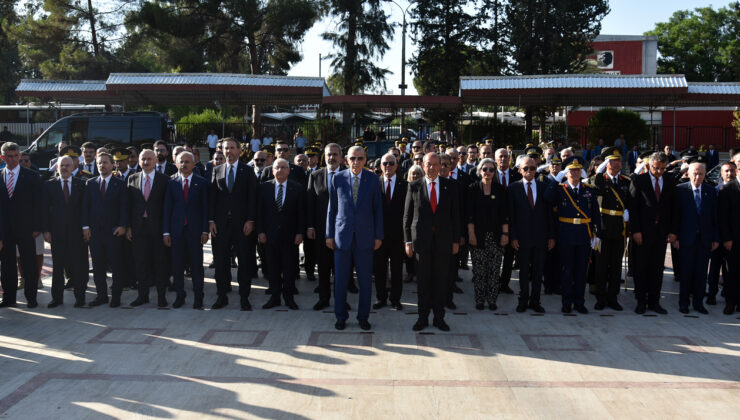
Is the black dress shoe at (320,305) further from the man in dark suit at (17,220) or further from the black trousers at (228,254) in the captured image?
the man in dark suit at (17,220)

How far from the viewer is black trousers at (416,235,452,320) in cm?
700

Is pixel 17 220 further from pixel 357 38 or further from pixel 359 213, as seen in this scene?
pixel 357 38

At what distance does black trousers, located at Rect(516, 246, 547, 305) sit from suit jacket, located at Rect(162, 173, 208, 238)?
376 cm

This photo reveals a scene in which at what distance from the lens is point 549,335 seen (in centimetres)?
692

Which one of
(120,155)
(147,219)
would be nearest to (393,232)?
(147,219)

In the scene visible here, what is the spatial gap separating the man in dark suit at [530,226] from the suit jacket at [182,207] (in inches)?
145

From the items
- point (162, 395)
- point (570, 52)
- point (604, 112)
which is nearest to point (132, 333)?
point (162, 395)

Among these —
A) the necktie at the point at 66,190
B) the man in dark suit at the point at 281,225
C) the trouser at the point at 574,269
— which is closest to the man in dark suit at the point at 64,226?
the necktie at the point at 66,190

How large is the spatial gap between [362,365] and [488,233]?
276cm

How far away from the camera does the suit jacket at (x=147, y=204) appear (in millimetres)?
8008

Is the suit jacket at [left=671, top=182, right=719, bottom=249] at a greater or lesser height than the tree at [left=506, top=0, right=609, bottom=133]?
lesser

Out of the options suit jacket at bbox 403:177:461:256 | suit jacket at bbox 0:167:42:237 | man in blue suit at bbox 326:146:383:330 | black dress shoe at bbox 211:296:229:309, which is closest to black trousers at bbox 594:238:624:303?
suit jacket at bbox 403:177:461:256

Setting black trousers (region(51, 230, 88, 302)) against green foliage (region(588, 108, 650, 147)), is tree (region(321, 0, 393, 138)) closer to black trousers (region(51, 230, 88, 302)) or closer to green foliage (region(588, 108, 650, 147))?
green foliage (region(588, 108, 650, 147))

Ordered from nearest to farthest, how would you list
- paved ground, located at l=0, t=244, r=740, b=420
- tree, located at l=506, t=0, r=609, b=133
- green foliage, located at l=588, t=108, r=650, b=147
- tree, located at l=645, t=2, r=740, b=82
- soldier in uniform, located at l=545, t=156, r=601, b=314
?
1. paved ground, located at l=0, t=244, r=740, b=420
2. soldier in uniform, located at l=545, t=156, r=601, b=314
3. green foliage, located at l=588, t=108, r=650, b=147
4. tree, located at l=506, t=0, r=609, b=133
5. tree, located at l=645, t=2, r=740, b=82
